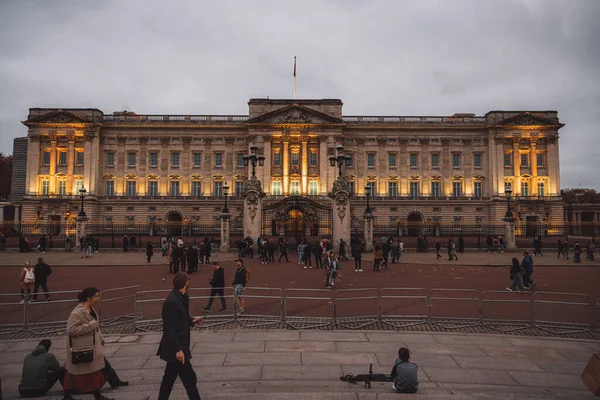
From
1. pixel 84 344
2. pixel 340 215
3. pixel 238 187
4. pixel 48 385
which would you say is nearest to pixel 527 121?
pixel 238 187

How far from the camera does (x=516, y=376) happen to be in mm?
6965

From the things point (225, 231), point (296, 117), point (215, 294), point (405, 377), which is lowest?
point (405, 377)

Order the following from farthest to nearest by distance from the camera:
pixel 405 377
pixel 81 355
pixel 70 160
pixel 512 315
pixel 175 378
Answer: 1. pixel 70 160
2. pixel 512 315
3. pixel 405 377
4. pixel 81 355
5. pixel 175 378

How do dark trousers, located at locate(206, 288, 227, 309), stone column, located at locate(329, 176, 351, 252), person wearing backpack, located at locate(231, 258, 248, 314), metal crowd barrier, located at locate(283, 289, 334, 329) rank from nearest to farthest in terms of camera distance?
metal crowd barrier, located at locate(283, 289, 334, 329) < dark trousers, located at locate(206, 288, 227, 309) < person wearing backpack, located at locate(231, 258, 248, 314) < stone column, located at locate(329, 176, 351, 252)

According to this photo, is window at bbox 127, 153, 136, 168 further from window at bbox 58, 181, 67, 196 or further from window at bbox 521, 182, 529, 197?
window at bbox 521, 182, 529, 197

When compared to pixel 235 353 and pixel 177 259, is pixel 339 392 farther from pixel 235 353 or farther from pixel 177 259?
pixel 177 259

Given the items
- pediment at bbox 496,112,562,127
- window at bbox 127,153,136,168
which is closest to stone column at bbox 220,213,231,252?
window at bbox 127,153,136,168

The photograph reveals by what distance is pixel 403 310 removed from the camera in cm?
1125

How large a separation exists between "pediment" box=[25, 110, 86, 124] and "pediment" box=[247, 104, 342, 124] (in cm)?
2522

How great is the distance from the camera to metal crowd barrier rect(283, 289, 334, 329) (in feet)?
32.7

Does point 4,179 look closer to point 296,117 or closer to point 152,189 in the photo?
point 152,189

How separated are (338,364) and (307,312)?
3793 mm

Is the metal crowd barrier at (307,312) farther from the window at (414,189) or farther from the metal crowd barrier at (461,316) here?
the window at (414,189)

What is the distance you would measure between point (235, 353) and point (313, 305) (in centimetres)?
430
